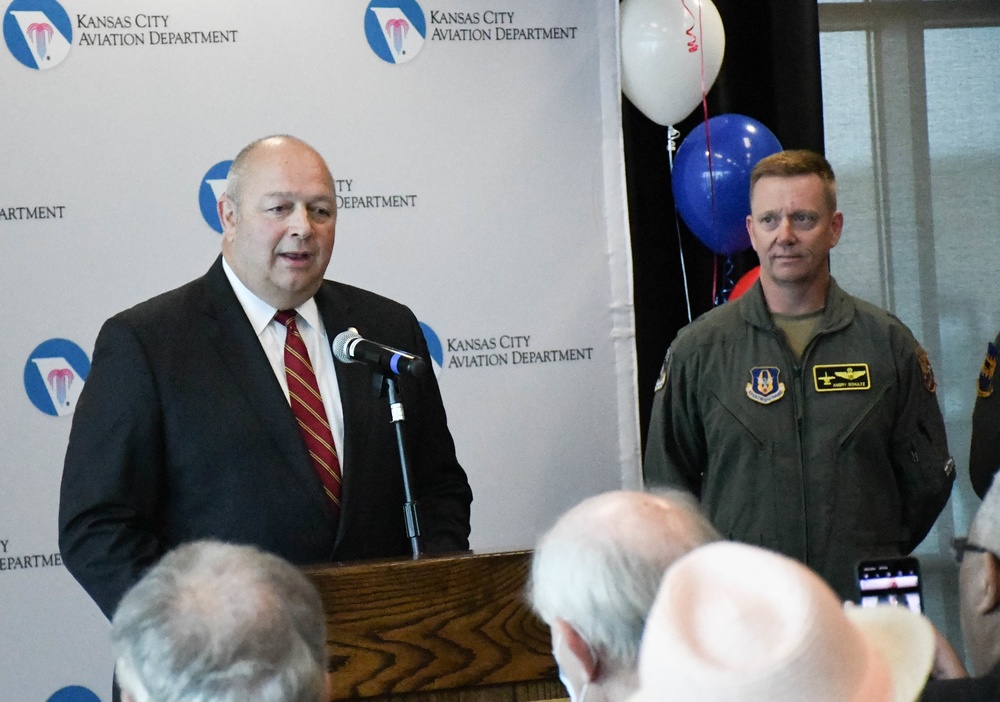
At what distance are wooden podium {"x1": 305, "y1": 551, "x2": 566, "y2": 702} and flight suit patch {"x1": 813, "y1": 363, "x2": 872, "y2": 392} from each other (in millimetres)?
1560

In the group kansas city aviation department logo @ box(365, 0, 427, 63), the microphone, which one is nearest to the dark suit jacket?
the microphone

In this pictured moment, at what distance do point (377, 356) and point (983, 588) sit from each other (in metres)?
1.25

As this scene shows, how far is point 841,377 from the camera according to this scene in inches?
142

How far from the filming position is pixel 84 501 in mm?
2598

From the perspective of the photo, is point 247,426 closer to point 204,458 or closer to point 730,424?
point 204,458

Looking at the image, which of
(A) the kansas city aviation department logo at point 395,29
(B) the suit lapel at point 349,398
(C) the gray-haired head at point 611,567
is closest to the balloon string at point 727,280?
(A) the kansas city aviation department logo at point 395,29

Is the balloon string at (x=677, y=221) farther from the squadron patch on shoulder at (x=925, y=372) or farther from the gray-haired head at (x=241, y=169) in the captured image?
the gray-haired head at (x=241, y=169)

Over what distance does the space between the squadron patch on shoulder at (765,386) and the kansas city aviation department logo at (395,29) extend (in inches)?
62.3

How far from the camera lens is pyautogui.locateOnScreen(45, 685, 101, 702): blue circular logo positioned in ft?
12.5

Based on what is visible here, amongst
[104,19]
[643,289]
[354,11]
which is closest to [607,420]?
[643,289]

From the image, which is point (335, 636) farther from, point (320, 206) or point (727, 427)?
point (727, 427)

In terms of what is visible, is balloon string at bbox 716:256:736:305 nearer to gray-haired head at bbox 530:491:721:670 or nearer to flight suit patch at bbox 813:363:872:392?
flight suit patch at bbox 813:363:872:392

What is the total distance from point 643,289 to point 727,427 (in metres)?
1.29

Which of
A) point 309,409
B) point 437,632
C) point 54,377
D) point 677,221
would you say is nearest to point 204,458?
point 309,409
